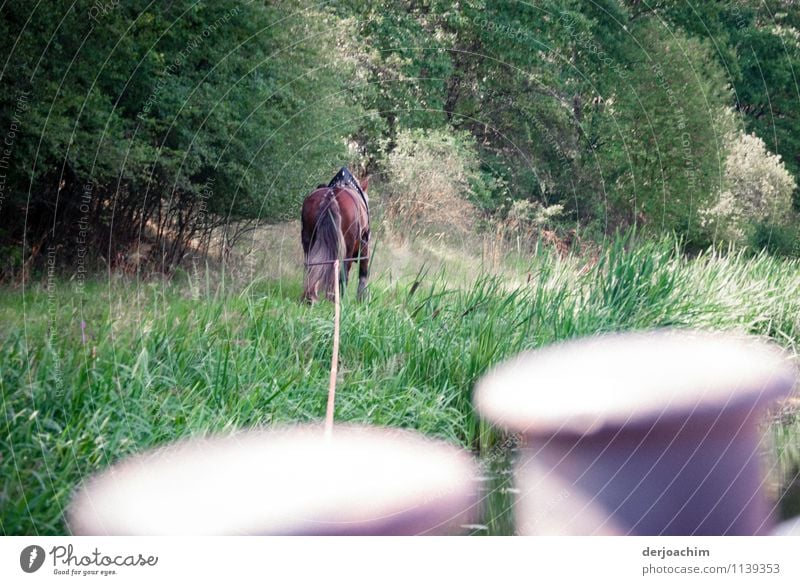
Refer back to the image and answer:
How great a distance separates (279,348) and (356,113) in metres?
6.62

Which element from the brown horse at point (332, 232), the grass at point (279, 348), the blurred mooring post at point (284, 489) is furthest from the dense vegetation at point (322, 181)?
the brown horse at point (332, 232)

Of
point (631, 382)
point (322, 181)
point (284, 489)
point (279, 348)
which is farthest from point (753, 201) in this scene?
point (284, 489)

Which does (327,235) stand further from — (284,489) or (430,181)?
(430,181)

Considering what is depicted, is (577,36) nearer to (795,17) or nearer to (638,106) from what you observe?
(638,106)

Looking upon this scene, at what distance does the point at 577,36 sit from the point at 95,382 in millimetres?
12755

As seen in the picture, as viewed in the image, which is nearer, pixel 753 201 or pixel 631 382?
pixel 631 382

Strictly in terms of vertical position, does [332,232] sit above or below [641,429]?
above

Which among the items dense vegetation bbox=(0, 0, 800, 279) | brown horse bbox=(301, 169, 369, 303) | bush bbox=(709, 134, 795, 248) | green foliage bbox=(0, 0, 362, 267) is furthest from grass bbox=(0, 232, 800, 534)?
bush bbox=(709, 134, 795, 248)

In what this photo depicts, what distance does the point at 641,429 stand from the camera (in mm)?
6836

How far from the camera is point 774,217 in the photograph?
1240 centimetres

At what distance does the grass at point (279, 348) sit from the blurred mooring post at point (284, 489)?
118mm

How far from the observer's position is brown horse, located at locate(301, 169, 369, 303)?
8.09m

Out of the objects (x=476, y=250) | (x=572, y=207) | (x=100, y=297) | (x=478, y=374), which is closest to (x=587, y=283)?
(x=478, y=374)

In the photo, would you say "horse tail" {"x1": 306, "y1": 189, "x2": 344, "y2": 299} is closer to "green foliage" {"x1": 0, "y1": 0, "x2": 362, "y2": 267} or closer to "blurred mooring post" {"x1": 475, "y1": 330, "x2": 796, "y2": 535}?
"green foliage" {"x1": 0, "y1": 0, "x2": 362, "y2": 267}
